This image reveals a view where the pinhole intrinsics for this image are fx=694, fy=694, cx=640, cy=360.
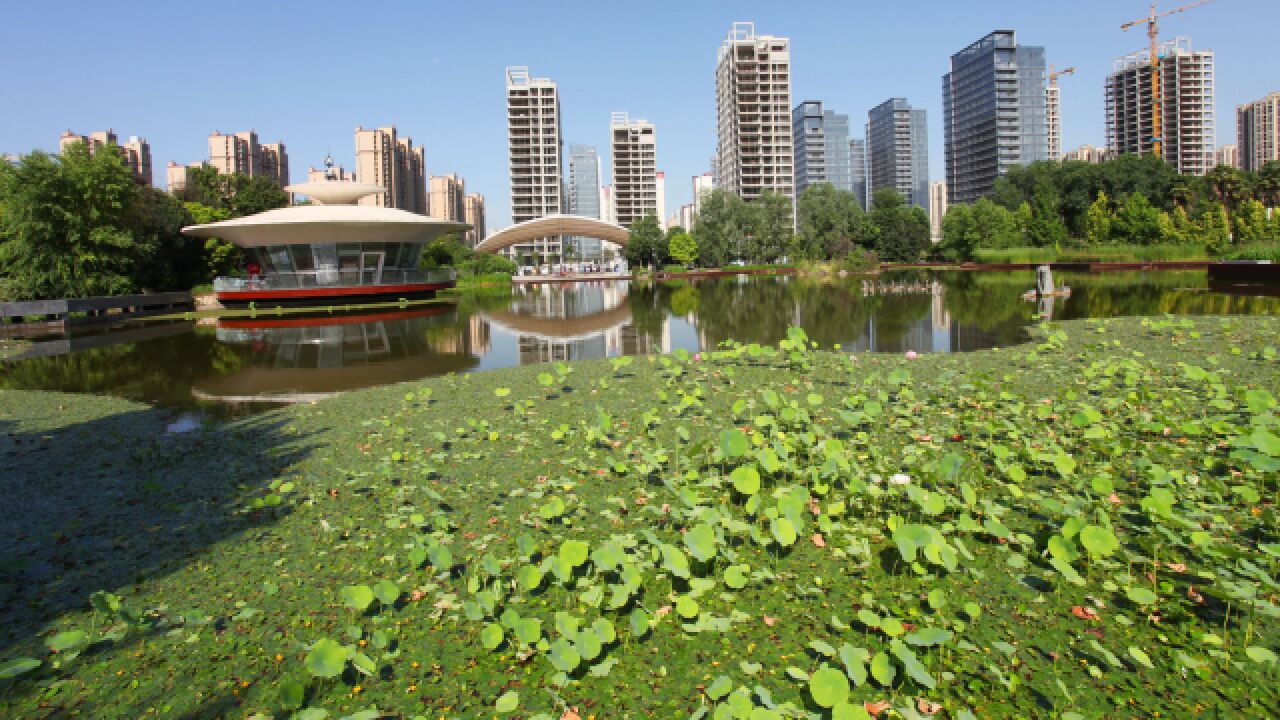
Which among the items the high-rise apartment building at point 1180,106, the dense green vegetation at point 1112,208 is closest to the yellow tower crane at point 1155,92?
the high-rise apartment building at point 1180,106

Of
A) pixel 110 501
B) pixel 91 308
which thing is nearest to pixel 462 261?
pixel 91 308

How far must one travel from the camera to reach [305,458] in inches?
221

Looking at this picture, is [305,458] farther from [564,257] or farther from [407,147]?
[407,147]

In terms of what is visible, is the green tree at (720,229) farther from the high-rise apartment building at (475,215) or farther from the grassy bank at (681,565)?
the high-rise apartment building at (475,215)

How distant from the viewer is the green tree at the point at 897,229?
6072cm

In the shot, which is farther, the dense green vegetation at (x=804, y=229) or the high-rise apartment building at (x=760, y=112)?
the high-rise apartment building at (x=760, y=112)

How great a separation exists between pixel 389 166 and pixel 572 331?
8448cm

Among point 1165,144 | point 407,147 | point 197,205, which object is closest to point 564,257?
point 407,147

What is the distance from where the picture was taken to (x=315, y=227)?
31.0m

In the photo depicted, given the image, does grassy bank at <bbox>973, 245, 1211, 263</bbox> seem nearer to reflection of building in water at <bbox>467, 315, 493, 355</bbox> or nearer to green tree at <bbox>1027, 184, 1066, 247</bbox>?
green tree at <bbox>1027, 184, 1066, 247</bbox>

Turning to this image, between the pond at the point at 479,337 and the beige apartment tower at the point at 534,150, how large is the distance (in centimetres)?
6748

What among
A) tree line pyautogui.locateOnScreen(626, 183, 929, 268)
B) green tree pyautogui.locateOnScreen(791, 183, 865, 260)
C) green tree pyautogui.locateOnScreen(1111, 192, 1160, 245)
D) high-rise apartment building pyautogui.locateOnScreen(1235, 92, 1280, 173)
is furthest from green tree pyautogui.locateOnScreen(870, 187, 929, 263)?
high-rise apartment building pyautogui.locateOnScreen(1235, 92, 1280, 173)

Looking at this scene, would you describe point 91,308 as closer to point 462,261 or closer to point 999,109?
point 462,261

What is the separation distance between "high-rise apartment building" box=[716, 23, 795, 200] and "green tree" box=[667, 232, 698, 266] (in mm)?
29244
